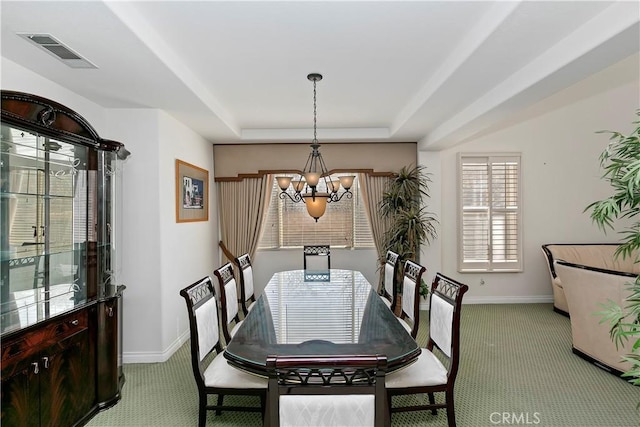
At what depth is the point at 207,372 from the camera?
224 centimetres

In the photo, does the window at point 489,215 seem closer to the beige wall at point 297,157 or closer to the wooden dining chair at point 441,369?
the beige wall at point 297,157

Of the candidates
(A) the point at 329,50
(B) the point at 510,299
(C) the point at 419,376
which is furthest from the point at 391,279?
(B) the point at 510,299

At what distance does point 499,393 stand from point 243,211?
3.99 m

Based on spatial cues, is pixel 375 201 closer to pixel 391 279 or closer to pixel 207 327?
pixel 391 279

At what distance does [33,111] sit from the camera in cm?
209

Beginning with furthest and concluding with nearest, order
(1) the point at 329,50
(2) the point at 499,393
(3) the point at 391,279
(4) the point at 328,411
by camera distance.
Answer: (3) the point at 391,279
(2) the point at 499,393
(1) the point at 329,50
(4) the point at 328,411

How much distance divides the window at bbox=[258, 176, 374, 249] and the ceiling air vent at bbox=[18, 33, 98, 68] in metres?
3.35

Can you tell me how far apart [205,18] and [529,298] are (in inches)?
227

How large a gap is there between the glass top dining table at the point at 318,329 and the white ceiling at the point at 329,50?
1.89 meters

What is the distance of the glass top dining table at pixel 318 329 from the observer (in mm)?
1901

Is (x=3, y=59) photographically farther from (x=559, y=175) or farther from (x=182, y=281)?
(x=559, y=175)

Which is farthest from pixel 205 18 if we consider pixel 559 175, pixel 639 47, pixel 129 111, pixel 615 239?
pixel 615 239

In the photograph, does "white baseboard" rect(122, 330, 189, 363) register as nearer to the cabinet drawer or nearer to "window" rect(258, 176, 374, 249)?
the cabinet drawer

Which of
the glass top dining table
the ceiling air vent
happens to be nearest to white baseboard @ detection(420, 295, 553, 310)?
the glass top dining table
